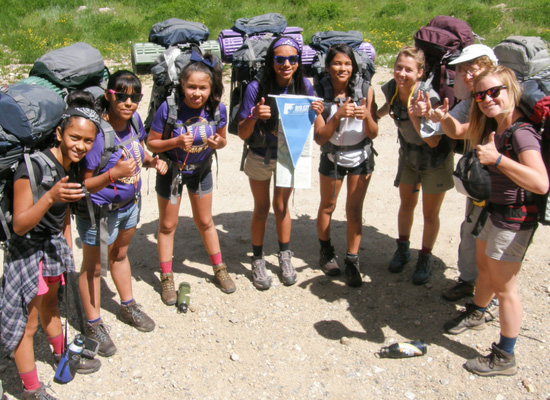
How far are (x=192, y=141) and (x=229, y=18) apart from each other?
47.7 feet

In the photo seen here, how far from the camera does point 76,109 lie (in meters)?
3.21

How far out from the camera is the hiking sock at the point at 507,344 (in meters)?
3.78

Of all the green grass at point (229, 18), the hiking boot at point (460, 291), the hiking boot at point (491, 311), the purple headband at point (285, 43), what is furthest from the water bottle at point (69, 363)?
the green grass at point (229, 18)

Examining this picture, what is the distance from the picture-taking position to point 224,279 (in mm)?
4930

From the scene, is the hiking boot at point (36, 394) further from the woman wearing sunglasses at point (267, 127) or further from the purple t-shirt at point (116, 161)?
the woman wearing sunglasses at point (267, 127)

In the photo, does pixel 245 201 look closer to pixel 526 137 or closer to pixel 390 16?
pixel 526 137

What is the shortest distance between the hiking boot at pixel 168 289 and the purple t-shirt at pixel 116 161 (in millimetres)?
1099

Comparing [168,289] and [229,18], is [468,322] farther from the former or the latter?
[229,18]

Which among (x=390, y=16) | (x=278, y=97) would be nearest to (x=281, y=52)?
(x=278, y=97)

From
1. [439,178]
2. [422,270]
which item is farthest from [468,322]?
[439,178]

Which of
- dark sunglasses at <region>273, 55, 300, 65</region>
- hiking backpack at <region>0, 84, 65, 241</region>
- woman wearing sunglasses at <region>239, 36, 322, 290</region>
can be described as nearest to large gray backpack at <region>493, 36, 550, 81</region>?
woman wearing sunglasses at <region>239, 36, 322, 290</region>

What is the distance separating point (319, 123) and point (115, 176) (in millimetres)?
1816

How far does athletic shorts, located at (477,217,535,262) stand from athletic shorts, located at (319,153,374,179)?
4.18 ft

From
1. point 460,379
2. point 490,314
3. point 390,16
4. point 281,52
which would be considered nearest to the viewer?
point 460,379
